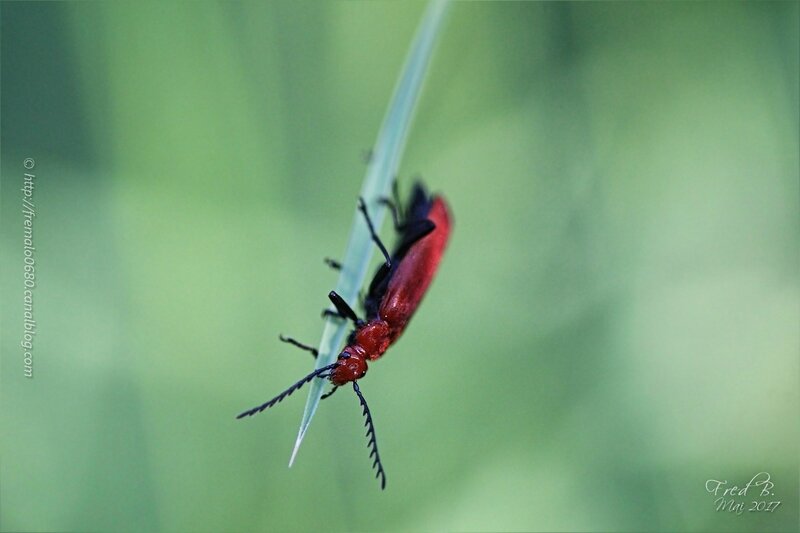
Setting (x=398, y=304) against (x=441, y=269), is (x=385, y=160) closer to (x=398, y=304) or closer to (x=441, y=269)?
(x=398, y=304)

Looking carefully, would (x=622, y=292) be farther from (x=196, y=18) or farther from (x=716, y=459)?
(x=196, y=18)

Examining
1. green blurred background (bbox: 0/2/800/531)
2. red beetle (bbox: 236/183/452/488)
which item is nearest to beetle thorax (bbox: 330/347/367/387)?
red beetle (bbox: 236/183/452/488)

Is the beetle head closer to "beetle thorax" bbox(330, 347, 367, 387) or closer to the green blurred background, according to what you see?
"beetle thorax" bbox(330, 347, 367, 387)

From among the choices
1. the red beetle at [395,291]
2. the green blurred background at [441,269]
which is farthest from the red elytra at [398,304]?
the green blurred background at [441,269]

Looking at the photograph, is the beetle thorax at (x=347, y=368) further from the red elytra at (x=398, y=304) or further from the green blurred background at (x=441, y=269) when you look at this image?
the green blurred background at (x=441, y=269)

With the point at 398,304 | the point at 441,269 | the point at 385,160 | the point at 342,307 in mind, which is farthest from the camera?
the point at 441,269

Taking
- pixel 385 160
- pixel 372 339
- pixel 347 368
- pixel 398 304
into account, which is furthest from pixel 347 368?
pixel 385 160
